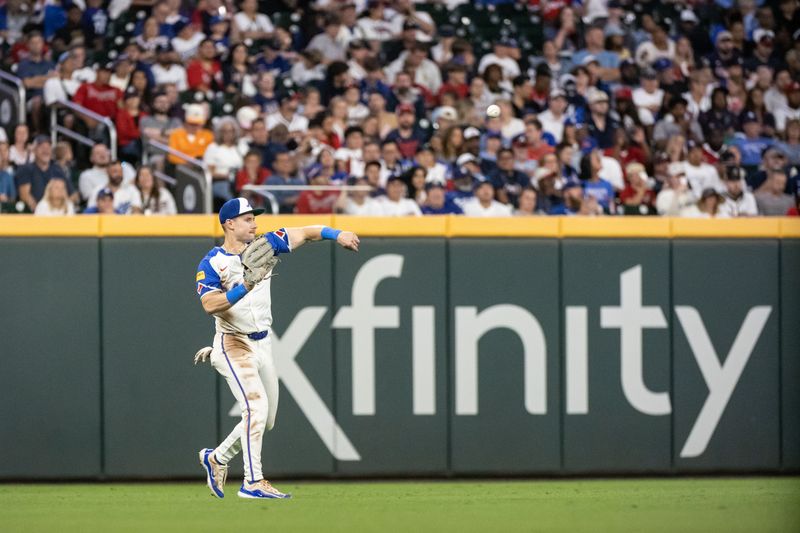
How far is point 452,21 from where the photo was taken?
1508cm

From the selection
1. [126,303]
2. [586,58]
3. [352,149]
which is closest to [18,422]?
[126,303]

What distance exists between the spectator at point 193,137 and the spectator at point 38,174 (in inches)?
48.2

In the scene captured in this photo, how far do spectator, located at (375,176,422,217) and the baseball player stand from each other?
3.36 m

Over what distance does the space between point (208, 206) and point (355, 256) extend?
175 centimetres

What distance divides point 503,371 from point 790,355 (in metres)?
2.16

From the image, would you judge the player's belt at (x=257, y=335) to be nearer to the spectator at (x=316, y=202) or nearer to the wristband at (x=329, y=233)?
the wristband at (x=329, y=233)

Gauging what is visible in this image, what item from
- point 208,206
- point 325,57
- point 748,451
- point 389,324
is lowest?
point 748,451

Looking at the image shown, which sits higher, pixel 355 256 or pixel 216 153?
pixel 216 153

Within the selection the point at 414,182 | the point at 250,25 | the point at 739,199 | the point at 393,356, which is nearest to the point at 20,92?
the point at 250,25

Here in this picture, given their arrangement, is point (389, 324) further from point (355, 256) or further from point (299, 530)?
point (299, 530)

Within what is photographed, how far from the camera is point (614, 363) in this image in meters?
9.38

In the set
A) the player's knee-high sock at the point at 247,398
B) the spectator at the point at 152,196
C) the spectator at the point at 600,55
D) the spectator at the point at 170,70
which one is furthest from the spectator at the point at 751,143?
the player's knee-high sock at the point at 247,398

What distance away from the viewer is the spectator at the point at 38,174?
1118 centimetres

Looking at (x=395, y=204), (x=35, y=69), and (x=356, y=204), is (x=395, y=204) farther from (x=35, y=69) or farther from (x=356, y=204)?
(x=35, y=69)
